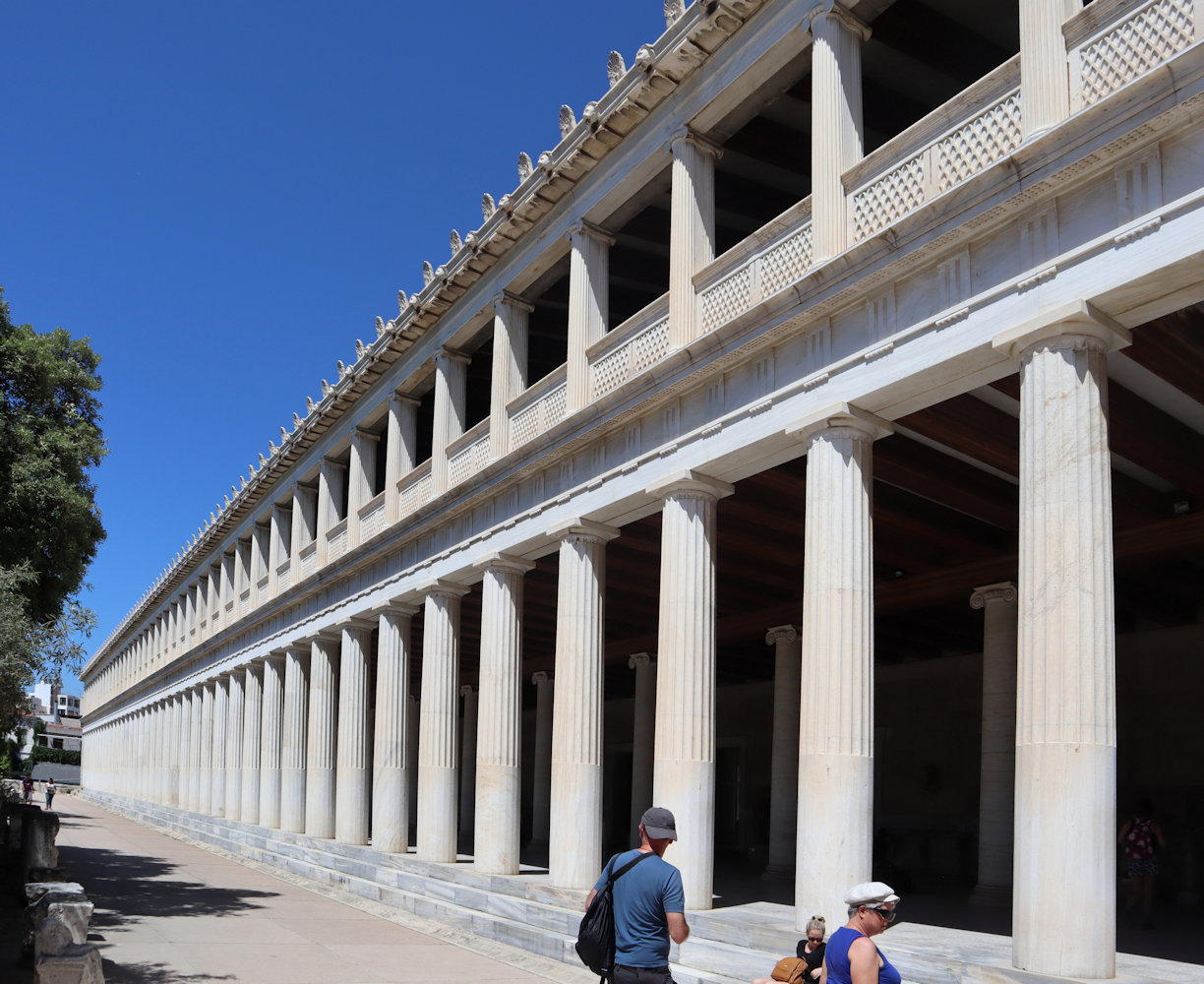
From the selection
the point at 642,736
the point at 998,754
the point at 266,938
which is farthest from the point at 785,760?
the point at 266,938

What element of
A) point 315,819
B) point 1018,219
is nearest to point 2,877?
point 315,819

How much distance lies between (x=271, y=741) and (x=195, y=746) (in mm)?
11211

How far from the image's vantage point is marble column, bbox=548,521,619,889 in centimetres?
1531

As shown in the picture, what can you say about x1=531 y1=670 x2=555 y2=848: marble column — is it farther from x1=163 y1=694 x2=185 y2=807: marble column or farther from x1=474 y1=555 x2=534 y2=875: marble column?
x1=163 y1=694 x2=185 y2=807: marble column

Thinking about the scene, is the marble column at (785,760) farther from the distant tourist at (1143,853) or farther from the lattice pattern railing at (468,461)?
the lattice pattern railing at (468,461)

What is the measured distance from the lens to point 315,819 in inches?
1044

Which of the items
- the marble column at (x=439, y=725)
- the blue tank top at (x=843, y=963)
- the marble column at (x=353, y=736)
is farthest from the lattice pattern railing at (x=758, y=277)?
the marble column at (x=353, y=736)

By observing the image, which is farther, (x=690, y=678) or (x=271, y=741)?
(x=271, y=741)

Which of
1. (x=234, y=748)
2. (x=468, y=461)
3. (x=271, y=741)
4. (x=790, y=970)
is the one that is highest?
(x=468, y=461)

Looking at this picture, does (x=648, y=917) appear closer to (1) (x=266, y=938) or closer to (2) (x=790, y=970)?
(2) (x=790, y=970)

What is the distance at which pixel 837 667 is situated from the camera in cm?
1102

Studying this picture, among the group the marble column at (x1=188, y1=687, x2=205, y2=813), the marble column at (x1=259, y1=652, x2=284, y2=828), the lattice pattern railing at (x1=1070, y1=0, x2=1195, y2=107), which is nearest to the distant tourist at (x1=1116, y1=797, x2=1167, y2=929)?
the lattice pattern railing at (x1=1070, y1=0, x2=1195, y2=107)

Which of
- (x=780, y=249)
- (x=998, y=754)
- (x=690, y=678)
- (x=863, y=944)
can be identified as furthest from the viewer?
(x=998, y=754)

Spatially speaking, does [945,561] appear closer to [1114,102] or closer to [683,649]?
[683,649]
